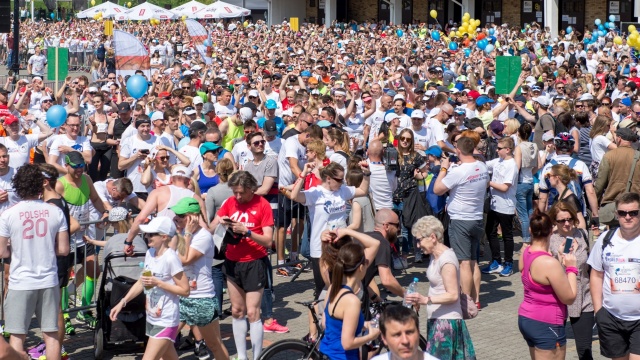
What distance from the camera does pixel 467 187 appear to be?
10.3 meters

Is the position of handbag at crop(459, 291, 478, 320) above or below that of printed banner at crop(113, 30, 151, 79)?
below

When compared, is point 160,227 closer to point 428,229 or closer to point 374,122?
point 428,229

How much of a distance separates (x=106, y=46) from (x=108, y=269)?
31.2 meters

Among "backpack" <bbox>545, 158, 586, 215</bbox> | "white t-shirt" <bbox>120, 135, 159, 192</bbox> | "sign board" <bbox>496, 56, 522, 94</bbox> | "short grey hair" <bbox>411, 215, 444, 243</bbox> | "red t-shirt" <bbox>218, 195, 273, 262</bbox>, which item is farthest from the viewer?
"sign board" <bbox>496, 56, 522, 94</bbox>

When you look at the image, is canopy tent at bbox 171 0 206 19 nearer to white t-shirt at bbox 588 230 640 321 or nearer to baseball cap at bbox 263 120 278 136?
baseball cap at bbox 263 120 278 136

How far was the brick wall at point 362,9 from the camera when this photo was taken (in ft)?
187

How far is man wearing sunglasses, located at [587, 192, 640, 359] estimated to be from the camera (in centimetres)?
706

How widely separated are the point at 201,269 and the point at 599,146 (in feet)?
22.2

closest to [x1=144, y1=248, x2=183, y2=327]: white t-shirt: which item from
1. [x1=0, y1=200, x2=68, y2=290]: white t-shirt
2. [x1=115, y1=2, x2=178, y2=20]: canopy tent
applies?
[x1=0, y1=200, x2=68, y2=290]: white t-shirt

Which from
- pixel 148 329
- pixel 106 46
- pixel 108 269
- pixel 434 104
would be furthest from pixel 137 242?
pixel 106 46

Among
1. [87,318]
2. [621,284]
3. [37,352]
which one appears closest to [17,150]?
[87,318]

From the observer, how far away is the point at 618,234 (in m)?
7.25

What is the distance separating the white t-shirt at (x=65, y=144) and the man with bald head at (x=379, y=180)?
11.0 feet

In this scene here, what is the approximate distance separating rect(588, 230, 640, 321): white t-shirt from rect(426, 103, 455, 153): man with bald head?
6116 millimetres
